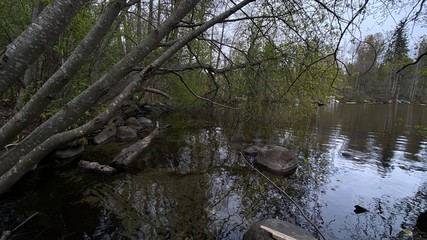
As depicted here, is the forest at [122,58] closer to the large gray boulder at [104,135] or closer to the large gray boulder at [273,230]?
the large gray boulder at [104,135]

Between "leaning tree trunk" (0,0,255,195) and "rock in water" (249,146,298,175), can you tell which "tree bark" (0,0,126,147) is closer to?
"leaning tree trunk" (0,0,255,195)

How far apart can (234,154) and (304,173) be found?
8.79 feet

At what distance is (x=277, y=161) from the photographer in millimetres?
8203

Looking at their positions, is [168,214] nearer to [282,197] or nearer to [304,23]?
[282,197]

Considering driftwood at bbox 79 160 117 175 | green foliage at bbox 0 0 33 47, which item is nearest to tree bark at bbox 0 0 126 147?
driftwood at bbox 79 160 117 175

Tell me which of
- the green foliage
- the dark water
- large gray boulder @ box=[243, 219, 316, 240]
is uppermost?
the green foliage

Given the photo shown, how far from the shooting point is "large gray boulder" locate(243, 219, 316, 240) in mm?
4082

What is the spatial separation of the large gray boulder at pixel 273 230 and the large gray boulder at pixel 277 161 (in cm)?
354

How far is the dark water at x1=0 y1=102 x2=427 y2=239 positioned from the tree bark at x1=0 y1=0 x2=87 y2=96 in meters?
3.35

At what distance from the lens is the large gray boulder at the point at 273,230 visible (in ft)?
13.4

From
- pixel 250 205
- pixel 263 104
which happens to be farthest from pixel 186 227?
pixel 263 104

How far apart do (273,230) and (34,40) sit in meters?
3.91

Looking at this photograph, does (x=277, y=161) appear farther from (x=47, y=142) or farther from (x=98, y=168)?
(x=47, y=142)

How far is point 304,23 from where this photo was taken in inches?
168
